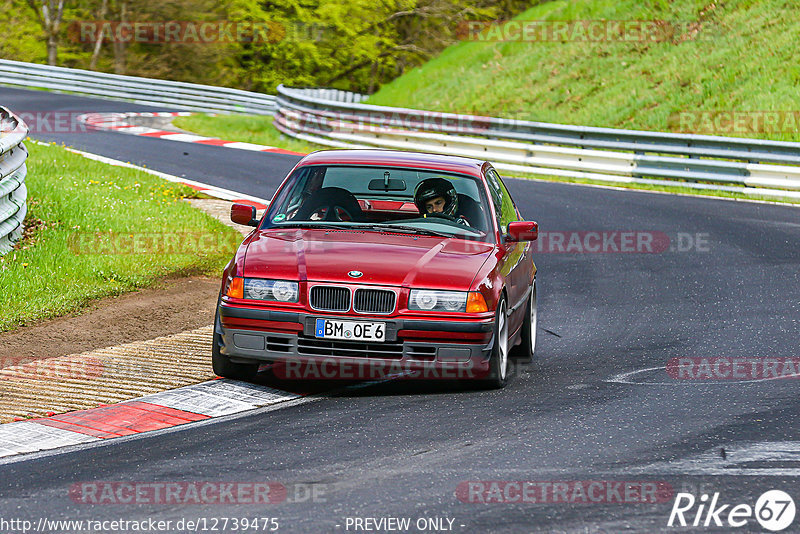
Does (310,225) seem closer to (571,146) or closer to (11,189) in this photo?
(11,189)

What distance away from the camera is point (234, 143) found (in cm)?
2617

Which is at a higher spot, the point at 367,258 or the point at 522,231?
the point at 522,231

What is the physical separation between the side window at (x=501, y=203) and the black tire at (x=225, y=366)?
2223 millimetres

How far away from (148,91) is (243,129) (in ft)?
18.1

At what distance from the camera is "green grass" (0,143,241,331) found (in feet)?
34.2

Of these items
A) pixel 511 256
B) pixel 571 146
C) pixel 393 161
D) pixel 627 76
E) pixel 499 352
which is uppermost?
pixel 627 76

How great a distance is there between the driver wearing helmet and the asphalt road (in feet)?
4.48

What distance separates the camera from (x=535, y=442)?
6.16 meters
